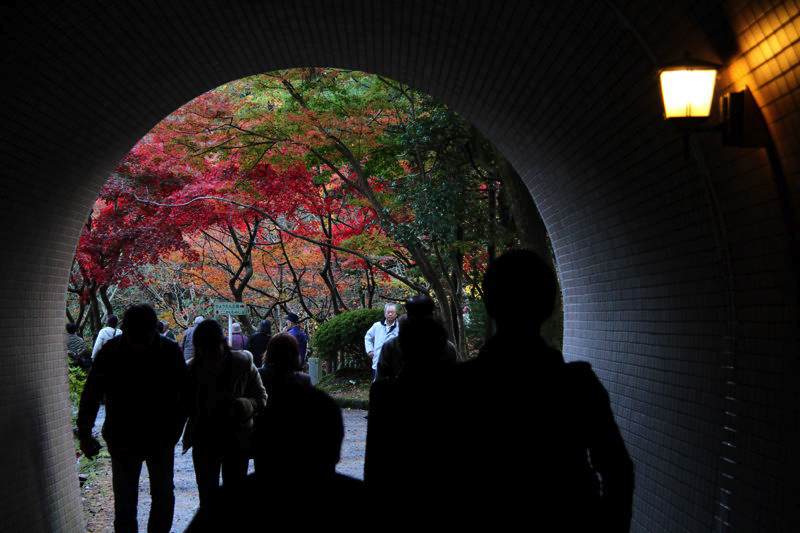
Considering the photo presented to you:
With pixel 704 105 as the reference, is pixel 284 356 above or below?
below

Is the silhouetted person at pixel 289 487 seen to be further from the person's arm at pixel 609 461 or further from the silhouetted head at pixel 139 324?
the silhouetted head at pixel 139 324

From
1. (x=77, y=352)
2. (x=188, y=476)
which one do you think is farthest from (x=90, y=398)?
(x=77, y=352)

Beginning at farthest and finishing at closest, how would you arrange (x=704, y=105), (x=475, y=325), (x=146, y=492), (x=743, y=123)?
(x=475, y=325) < (x=146, y=492) < (x=704, y=105) < (x=743, y=123)

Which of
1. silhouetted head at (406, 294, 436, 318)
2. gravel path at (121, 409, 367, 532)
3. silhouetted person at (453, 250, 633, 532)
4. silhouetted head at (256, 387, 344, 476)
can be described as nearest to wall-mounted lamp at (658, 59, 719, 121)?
silhouetted head at (406, 294, 436, 318)

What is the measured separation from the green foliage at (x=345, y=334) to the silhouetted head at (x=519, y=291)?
1721 centimetres

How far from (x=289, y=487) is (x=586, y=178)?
5.18m

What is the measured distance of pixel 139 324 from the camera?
5504 millimetres

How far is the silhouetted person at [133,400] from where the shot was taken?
5566 mm

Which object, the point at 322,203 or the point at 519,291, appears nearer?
the point at 519,291

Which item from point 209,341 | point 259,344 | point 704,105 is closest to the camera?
point 704,105

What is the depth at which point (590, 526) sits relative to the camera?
2297mm

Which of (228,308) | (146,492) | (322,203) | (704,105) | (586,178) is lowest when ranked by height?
(146,492)

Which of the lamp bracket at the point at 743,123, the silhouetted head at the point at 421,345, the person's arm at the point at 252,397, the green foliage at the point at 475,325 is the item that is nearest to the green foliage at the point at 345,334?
the green foliage at the point at 475,325

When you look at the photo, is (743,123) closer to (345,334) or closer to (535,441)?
(535,441)
